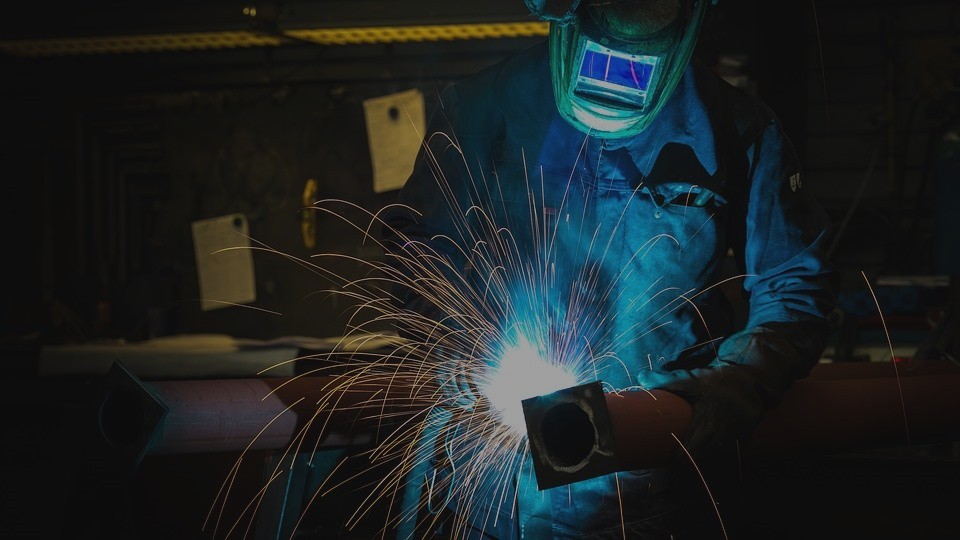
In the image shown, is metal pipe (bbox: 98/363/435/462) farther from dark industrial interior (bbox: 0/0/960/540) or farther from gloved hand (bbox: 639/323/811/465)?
dark industrial interior (bbox: 0/0/960/540)

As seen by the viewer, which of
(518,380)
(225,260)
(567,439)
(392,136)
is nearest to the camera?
(567,439)

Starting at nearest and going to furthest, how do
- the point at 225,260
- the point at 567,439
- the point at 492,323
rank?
the point at 567,439
the point at 492,323
the point at 225,260

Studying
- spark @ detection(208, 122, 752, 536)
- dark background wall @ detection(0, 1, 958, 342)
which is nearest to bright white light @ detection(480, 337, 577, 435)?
spark @ detection(208, 122, 752, 536)

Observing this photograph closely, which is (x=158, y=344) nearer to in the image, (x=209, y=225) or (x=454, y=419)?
(x=209, y=225)

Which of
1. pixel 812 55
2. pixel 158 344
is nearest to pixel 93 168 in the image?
pixel 158 344

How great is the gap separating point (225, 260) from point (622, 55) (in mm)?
2633

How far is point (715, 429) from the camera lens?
142 cm

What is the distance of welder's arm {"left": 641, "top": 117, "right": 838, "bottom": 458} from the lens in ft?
4.78

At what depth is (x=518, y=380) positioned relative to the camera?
1.67 meters

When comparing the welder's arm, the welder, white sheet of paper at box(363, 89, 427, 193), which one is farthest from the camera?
white sheet of paper at box(363, 89, 427, 193)

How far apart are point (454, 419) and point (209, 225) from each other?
2.66 meters

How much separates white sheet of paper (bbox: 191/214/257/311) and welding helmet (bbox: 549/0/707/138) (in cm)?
246

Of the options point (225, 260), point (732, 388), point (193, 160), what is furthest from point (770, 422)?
point (193, 160)

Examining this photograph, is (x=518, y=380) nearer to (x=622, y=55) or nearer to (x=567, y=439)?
(x=567, y=439)
